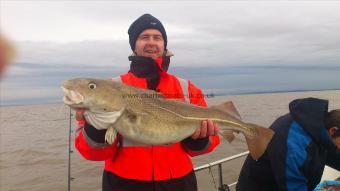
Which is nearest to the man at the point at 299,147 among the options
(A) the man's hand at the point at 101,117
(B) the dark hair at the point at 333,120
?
(B) the dark hair at the point at 333,120

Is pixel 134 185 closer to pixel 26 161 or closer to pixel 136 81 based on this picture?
pixel 136 81

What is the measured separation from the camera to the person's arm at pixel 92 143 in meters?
3.27

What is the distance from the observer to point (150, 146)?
139 inches

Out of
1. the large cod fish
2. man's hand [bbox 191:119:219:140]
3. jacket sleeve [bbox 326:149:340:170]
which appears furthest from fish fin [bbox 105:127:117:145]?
jacket sleeve [bbox 326:149:340:170]

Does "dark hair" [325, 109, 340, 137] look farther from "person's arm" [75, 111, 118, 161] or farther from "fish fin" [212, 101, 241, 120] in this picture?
"person's arm" [75, 111, 118, 161]

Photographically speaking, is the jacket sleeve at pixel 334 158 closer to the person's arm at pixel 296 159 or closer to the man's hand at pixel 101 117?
the person's arm at pixel 296 159

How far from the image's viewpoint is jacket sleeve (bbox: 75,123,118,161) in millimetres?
3277

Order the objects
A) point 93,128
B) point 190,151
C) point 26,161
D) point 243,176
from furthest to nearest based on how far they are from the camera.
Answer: point 26,161 → point 243,176 → point 190,151 → point 93,128

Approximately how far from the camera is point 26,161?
57.4 ft

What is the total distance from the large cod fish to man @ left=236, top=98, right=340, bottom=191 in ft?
3.62

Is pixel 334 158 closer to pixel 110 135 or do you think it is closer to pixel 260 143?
pixel 260 143

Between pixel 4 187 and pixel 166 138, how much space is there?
12.2 metres

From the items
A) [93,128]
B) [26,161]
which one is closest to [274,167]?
[93,128]

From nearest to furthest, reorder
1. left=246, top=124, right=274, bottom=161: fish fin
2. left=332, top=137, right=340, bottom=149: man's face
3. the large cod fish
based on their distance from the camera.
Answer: the large cod fish < left=246, top=124, right=274, bottom=161: fish fin < left=332, top=137, right=340, bottom=149: man's face
